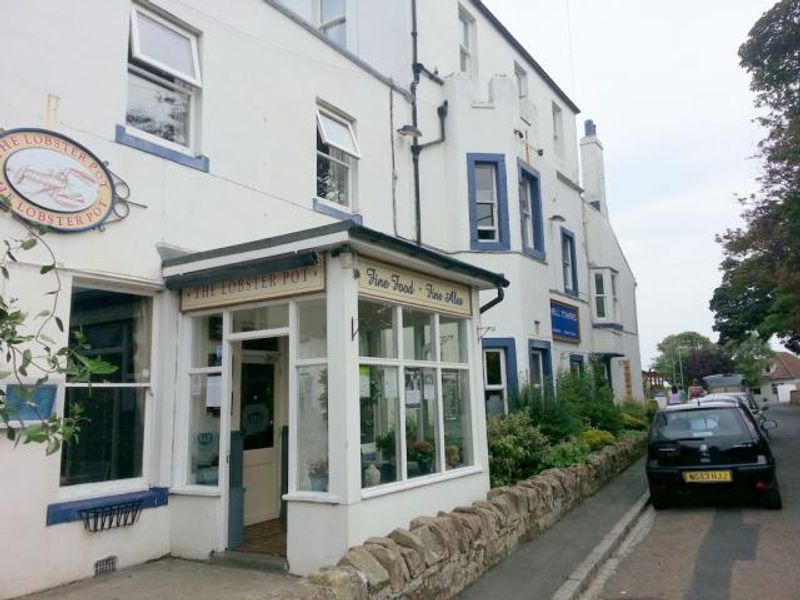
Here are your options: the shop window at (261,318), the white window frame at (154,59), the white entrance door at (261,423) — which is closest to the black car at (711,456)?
the white entrance door at (261,423)

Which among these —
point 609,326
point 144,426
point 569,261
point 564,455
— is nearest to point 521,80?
point 569,261

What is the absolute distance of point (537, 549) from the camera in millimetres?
7758

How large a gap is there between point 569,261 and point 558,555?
41.2 feet

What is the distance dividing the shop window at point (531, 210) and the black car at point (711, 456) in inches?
247

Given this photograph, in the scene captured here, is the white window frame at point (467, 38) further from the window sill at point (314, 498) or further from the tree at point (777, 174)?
the window sill at point (314, 498)

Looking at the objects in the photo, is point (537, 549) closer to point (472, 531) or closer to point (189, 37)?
point (472, 531)

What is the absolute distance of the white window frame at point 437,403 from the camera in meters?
6.98

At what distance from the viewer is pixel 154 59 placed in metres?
8.07

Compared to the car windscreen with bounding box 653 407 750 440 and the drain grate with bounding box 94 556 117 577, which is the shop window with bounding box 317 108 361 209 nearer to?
the drain grate with bounding box 94 556 117 577

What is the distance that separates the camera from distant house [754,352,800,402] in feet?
272

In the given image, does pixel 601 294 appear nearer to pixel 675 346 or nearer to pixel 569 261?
pixel 569 261

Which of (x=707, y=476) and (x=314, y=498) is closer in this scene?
(x=314, y=498)

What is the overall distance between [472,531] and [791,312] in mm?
21893

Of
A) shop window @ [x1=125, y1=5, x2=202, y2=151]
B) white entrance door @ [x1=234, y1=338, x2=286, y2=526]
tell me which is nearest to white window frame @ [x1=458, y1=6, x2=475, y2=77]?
shop window @ [x1=125, y1=5, x2=202, y2=151]
